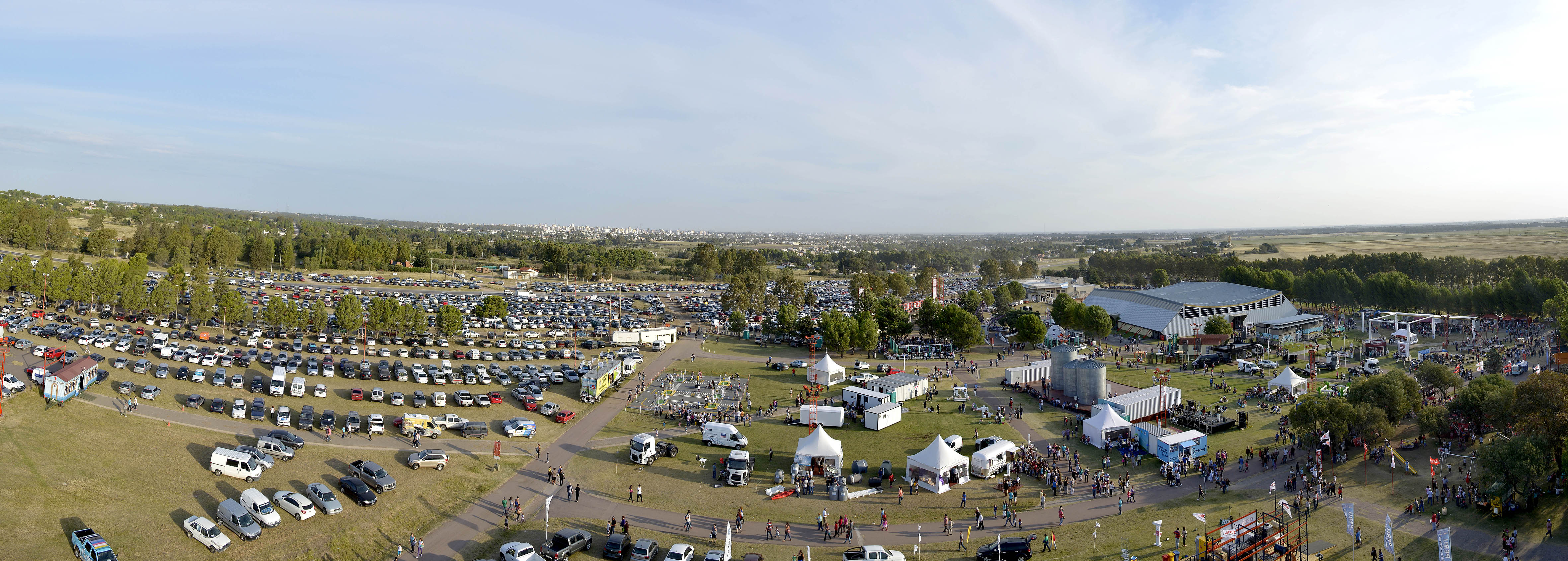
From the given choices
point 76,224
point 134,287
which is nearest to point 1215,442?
point 134,287

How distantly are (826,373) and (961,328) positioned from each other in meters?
16.1

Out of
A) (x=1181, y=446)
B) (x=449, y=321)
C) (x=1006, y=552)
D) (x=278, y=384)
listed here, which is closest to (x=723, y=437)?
(x=1006, y=552)

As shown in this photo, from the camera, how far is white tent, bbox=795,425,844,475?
29.7 metres

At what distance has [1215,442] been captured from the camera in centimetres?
3350

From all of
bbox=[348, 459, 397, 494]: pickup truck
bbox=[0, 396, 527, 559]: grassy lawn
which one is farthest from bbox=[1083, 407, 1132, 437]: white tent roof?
bbox=[348, 459, 397, 494]: pickup truck

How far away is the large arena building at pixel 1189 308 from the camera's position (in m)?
66.8

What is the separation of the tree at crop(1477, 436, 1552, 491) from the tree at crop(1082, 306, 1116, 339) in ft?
125

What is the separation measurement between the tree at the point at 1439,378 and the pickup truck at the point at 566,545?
42.2m

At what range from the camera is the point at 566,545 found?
22031 millimetres

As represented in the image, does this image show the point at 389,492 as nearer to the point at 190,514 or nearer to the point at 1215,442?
the point at 190,514

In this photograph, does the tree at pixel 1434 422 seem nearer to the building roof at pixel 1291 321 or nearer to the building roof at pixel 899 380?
the building roof at pixel 899 380

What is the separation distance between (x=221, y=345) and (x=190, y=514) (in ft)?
96.3

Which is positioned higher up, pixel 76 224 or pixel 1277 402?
pixel 76 224

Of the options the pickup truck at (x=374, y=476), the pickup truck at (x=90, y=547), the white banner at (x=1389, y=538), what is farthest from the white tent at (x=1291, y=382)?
the pickup truck at (x=90, y=547)
